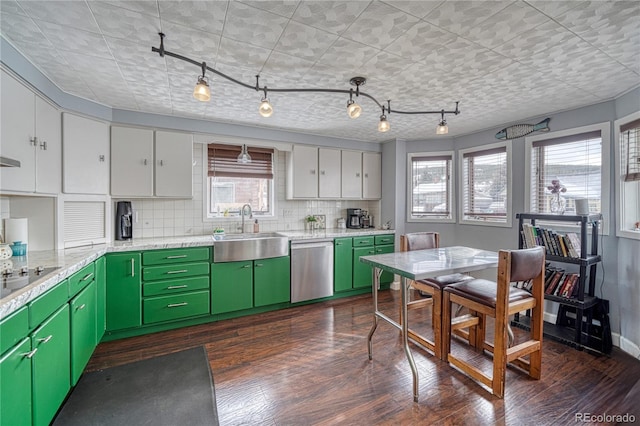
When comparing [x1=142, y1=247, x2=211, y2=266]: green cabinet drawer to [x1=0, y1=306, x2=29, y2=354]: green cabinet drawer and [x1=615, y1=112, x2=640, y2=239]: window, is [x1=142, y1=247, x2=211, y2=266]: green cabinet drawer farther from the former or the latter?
[x1=615, y1=112, x2=640, y2=239]: window

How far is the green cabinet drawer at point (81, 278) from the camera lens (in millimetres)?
1868

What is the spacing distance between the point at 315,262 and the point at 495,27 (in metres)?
2.90

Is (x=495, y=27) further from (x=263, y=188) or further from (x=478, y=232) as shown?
(x=263, y=188)

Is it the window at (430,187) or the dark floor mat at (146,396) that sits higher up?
the window at (430,187)

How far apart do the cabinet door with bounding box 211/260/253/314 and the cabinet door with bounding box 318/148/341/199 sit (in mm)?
1588

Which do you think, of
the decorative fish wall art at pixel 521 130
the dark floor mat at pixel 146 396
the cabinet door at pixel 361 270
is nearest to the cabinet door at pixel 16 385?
the dark floor mat at pixel 146 396

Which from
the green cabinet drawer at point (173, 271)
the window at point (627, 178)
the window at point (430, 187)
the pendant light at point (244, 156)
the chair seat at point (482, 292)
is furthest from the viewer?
the window at point (430, 187)

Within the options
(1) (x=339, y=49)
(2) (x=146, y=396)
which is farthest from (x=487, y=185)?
(2) (x=146, y=396)

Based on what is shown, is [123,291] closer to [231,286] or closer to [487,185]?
[231,286]

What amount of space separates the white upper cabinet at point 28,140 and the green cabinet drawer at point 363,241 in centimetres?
325

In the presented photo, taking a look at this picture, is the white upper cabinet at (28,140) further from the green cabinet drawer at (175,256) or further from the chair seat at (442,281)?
the chair seat at (442,281)

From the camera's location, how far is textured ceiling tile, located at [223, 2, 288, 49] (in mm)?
1520

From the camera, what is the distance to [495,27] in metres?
1.66

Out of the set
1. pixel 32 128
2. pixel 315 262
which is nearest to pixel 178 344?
pixel 315 262
